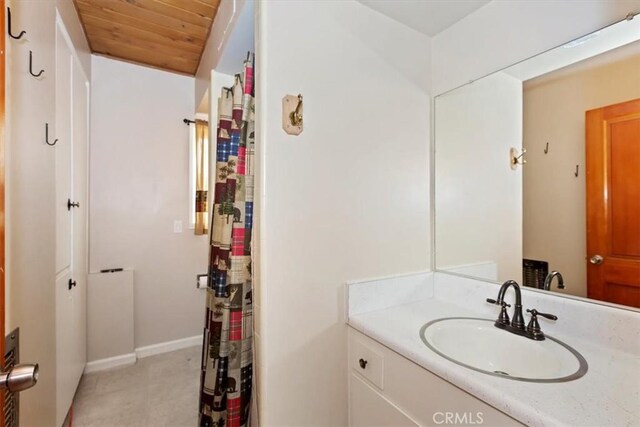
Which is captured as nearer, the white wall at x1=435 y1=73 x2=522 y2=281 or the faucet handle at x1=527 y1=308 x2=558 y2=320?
the faucet handle at x1=527 y1=308 x2=558 y2=320

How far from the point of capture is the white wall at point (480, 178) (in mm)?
1361

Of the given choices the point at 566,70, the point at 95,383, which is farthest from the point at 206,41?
the point at 95,383

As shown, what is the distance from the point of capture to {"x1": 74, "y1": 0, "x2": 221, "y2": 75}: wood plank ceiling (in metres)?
1.82

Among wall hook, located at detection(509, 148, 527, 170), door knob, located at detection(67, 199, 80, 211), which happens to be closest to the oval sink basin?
wall hook, located at detection(509, 148, 527, 170)

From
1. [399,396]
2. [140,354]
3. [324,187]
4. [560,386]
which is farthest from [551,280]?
[140,354]

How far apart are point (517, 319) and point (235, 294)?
118 centimetres

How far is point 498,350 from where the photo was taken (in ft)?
3.73

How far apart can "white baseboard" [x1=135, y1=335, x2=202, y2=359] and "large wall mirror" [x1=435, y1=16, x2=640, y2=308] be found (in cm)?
244

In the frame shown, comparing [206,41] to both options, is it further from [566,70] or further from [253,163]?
[566,70]

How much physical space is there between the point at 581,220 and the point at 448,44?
3.55 feet

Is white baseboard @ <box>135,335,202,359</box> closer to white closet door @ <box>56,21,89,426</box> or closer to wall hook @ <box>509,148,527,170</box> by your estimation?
white closet door @ <box>56,21,89,426</box>

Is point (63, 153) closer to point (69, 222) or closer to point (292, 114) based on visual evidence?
point (69, 222)

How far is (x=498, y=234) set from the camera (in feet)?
4.70

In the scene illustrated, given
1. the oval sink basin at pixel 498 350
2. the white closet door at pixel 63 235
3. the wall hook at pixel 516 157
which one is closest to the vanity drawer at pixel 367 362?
the oval sink basin at pixel 498 350
